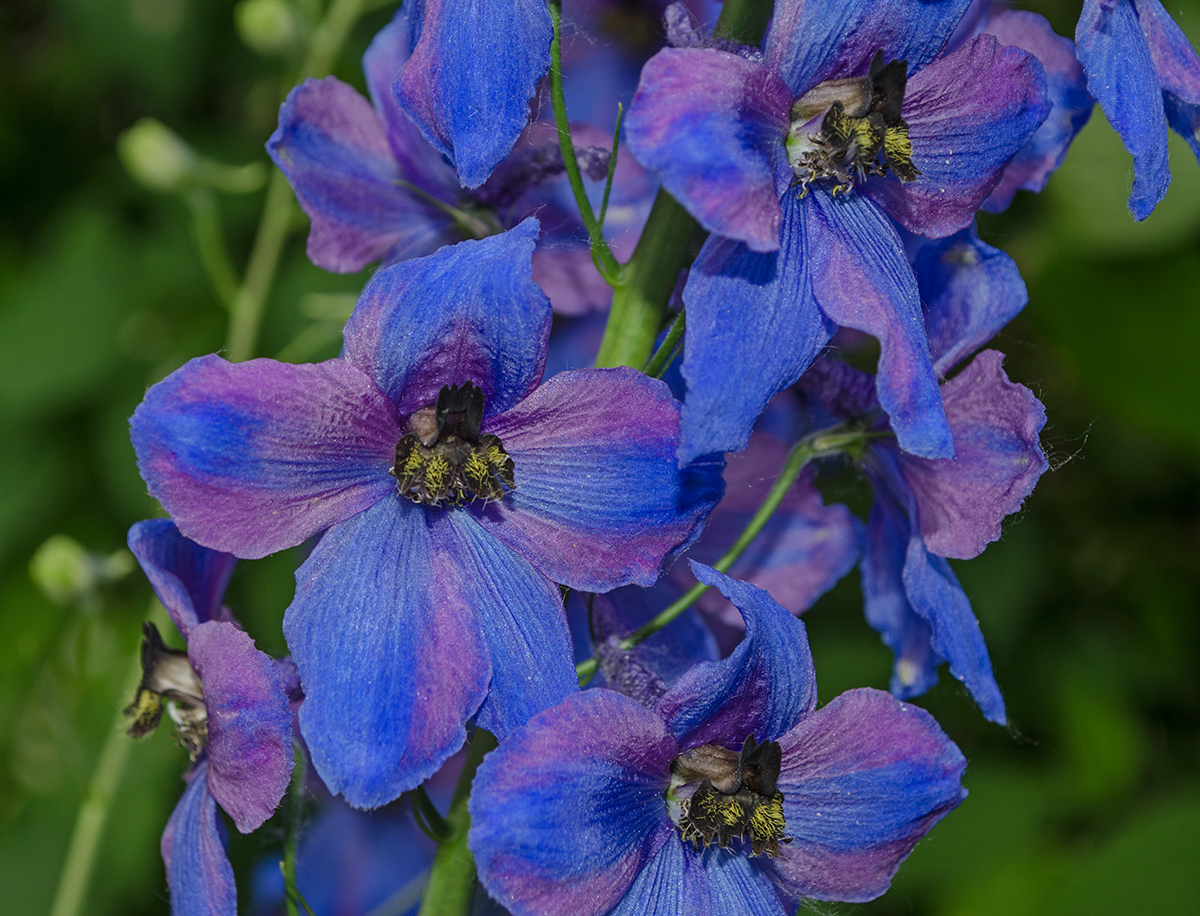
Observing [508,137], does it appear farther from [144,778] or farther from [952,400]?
[144,778]

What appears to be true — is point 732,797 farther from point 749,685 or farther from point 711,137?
point 711,137

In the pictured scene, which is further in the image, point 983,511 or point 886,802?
point 983,511

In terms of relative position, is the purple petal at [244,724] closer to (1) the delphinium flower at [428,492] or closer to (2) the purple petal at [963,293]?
(1) the delphinium flower at [428,492]

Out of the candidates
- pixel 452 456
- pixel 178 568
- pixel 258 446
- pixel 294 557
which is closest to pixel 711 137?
pixel 452 456

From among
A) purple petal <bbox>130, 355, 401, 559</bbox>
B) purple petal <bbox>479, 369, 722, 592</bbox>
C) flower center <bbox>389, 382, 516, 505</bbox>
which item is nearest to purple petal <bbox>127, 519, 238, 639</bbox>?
purple petal <bbox>130, 355, 401, 559</bbox>

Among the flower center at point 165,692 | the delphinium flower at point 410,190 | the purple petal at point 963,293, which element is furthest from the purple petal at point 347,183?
the purple petal at point 963,293

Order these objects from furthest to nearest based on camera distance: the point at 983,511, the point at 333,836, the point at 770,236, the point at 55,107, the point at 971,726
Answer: the point at 55,107, the point at 971,726, the point at 333,836, the point at 983,511, the point at 770,236

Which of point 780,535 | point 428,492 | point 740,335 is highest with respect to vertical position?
point 740,335

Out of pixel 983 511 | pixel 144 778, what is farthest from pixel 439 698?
pixel 144 778
